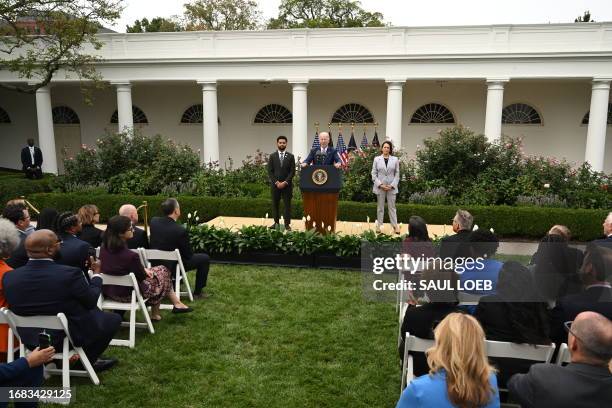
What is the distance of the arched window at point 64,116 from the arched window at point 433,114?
16.0 m

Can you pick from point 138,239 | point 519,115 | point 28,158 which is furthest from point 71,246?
point 519,115

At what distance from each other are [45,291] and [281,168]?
6353 millimetres

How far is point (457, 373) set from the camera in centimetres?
240

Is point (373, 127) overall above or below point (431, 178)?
above

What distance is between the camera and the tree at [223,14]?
1608 inches

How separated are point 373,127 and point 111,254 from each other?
17211 mm

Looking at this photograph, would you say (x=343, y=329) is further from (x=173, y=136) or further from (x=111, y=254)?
(x=173, y=136)

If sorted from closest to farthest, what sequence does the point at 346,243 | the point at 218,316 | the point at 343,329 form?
the point at 343,329 → the point at 218,316 → the point at 346,243

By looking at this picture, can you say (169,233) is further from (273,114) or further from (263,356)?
(273,114)

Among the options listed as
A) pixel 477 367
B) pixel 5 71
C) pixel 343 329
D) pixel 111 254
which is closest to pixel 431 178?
pixel 343 329

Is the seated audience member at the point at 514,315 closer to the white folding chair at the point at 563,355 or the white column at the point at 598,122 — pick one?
the white folding chair at the point at 563,355

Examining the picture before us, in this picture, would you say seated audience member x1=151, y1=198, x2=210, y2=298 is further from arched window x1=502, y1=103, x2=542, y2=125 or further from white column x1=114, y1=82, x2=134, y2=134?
arched window x1=502, y1=103, x2=542, y2=125

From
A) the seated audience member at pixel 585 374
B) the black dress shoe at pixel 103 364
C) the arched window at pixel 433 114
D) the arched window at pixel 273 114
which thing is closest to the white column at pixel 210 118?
the arched window at pixel 273 114

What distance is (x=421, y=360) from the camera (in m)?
3.98
